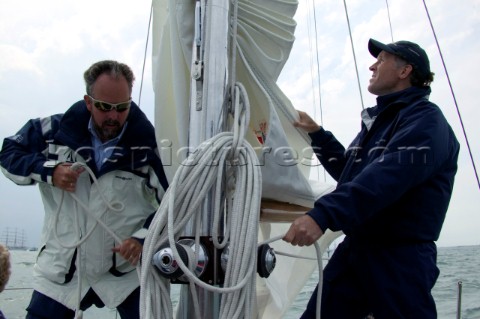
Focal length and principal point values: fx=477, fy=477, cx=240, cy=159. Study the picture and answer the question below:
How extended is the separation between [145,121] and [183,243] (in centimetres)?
89

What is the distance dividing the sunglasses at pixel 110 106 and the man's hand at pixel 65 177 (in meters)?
0.26

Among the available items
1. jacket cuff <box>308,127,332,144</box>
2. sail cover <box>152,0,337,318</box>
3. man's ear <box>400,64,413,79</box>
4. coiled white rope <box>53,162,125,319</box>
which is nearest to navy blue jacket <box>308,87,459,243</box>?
man's ear <box>400,64,413,79</box>

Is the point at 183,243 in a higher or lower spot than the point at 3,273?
higher

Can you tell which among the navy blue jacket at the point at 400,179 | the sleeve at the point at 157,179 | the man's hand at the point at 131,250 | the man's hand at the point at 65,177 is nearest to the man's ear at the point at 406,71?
the navy blue jacket at the point at 400,179

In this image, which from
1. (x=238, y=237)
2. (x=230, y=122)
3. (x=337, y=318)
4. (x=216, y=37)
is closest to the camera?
(x=238, y=237)

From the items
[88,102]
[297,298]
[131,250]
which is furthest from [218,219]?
[297,298]

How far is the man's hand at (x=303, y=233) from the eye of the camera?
1.44 meters

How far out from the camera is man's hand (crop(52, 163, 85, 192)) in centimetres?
185

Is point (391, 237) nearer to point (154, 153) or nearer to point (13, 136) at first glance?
point (154, 153)

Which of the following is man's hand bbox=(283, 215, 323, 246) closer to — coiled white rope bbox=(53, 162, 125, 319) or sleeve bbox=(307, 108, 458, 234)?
sleeve bbox=(307, 108, 458, 234)

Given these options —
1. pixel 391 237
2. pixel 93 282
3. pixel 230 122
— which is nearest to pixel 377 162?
pixel 391 237

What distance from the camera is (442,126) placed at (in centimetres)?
172

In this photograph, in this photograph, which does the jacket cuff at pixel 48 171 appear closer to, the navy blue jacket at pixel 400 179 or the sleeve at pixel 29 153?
the sleeve at pixel 29 153

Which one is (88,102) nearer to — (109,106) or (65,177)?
(109,106)
